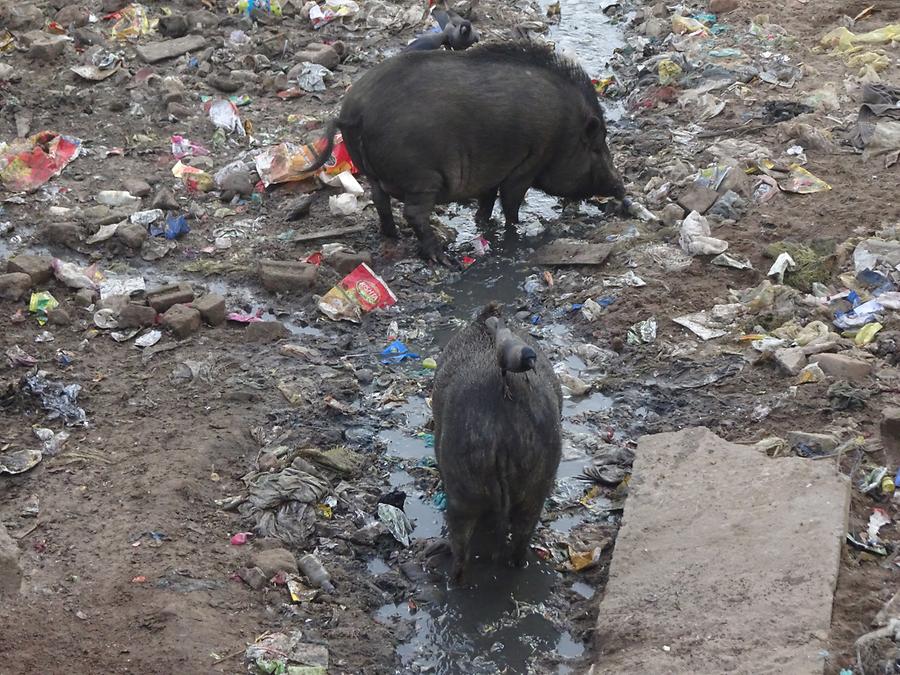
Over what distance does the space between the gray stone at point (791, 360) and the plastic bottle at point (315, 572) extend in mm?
2536

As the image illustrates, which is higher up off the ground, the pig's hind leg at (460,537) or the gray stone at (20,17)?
the pig's hind leg at (460,537)

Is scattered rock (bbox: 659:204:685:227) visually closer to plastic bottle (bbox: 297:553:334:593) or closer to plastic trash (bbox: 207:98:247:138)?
plastic trash (bbox: 207:98:247:138)

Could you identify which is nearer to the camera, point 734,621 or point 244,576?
point 734,621

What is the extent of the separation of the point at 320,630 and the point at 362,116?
357 centimetres

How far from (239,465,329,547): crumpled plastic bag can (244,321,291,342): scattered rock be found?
1409 millimetres

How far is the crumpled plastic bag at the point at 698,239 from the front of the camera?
6.73m

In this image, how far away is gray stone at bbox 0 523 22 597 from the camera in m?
3.87

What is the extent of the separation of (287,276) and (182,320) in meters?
0.81

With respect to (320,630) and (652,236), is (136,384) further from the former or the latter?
(652,236)

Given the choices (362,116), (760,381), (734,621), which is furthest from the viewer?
(362,116)

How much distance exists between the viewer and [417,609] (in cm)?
453

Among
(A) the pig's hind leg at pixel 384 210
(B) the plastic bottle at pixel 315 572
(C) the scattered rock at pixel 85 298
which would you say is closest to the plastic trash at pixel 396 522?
(B) the plastic bottle at pixel 315 572

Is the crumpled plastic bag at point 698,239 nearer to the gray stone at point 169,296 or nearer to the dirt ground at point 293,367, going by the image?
the dirt ground at point 293,367

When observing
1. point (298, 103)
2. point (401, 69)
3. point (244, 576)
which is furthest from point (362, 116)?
point (244, 576)
